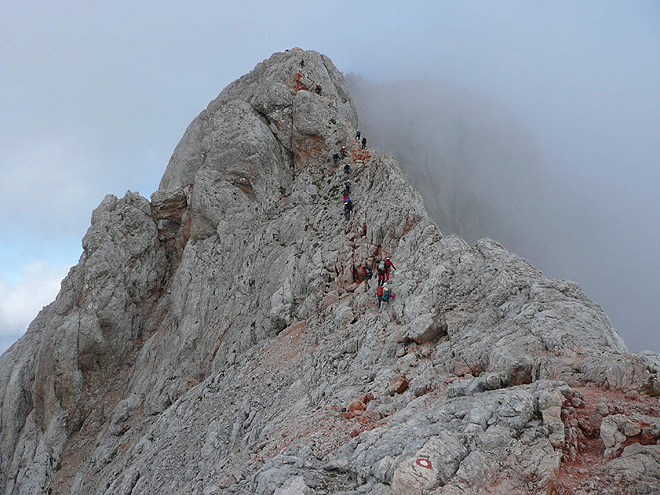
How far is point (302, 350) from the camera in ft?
66.7

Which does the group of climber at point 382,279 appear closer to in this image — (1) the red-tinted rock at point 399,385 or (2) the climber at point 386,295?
(2) the climber at point 386,295

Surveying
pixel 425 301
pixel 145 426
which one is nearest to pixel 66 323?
pixel 145 426

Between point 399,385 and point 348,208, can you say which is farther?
point 348,208

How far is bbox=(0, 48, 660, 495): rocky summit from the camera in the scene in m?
8.18

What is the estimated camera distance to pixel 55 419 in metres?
31.2

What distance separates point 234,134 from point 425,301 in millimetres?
24378

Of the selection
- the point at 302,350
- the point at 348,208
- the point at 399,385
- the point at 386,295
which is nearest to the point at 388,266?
the point at 386,295

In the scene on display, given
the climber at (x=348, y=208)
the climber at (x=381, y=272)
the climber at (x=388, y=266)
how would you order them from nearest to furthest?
1. the climber at (x=381, y=272)
2. the climber at (x=388, y=266)
3. the climber at (x=348, y=208)

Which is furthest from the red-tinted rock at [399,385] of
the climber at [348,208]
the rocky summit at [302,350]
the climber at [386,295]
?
the climber at [348,208]

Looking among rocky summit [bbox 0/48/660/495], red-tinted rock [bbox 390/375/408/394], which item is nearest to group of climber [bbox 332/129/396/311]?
rocky summit [bbox 0/48/660/495]

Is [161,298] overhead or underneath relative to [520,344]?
overhead

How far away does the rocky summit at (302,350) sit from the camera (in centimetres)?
818

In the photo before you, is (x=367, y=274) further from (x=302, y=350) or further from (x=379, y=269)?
(x=302, y=350)

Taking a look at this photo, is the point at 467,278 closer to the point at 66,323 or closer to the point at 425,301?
the point at 425,301
